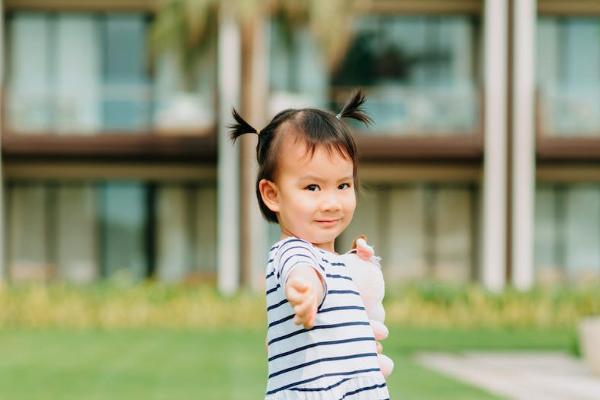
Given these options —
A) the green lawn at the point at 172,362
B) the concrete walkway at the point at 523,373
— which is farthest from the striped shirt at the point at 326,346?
the concrete walkway at the point at 523,373

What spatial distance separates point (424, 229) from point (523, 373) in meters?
16.1

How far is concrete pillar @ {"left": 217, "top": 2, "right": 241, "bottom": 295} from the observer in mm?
27578

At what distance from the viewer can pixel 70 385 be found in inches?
477

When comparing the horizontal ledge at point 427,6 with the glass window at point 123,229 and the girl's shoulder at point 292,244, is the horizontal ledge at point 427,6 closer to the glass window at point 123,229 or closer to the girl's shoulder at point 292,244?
the glass window at point 123,229

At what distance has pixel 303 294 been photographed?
3.23 metres

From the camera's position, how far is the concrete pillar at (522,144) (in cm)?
2788

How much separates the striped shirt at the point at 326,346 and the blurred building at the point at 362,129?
24188mm

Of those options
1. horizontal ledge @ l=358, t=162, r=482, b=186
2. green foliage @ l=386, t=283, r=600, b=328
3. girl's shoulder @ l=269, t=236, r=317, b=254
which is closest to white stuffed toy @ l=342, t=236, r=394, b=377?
girl's shoulder @ l=269, t=236, r=317, b=254

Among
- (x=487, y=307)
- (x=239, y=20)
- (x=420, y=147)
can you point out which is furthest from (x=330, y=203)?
(x=420, y=147)

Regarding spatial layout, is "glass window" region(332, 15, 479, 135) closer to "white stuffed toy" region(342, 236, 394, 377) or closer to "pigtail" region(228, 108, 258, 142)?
"pigtail" region(228, 108, 258, 142)

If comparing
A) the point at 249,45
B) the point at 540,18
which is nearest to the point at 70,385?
the point at 249,45

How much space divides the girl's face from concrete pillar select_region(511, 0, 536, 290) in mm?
24654

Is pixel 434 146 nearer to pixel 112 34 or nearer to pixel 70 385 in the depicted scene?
pixel 112 34

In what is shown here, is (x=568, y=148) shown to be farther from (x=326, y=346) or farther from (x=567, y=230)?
(x=326, y=346)
